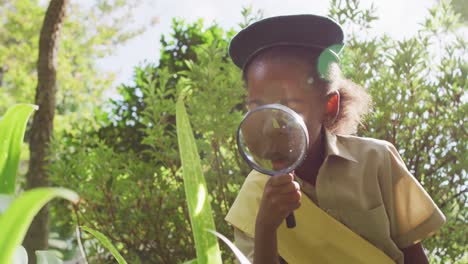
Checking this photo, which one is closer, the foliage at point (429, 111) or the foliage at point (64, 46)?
the foliage at point (429, 111)

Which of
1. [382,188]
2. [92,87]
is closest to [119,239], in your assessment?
[382,188]

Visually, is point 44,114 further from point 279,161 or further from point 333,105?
point 279,161

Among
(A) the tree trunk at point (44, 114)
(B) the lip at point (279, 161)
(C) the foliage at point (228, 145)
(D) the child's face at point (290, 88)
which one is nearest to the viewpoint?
(B) the lip at point (279, 161)

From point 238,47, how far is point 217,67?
116 centimetres

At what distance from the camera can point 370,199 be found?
2.27 m

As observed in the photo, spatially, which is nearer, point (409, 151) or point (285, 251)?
point (285, 251)

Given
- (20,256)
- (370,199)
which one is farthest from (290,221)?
(20,256)

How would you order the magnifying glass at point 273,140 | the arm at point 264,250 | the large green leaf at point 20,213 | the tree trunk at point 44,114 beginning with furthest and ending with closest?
the tree trunk at point 44,114, the arm at point 264,250, the magnifying glass at point 273,140, the large green leaf at point 20,213

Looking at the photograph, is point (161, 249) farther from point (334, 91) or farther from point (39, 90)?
point (39, 90)

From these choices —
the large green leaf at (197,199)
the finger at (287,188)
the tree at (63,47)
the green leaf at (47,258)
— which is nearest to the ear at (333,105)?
the finger at (287,188)

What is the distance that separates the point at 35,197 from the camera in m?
0.52

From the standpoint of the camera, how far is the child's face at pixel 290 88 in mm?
1938

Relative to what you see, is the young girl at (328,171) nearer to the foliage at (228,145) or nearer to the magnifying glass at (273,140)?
the magnifying glass at (273,140)

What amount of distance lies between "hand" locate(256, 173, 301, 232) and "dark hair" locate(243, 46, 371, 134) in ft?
1.86
